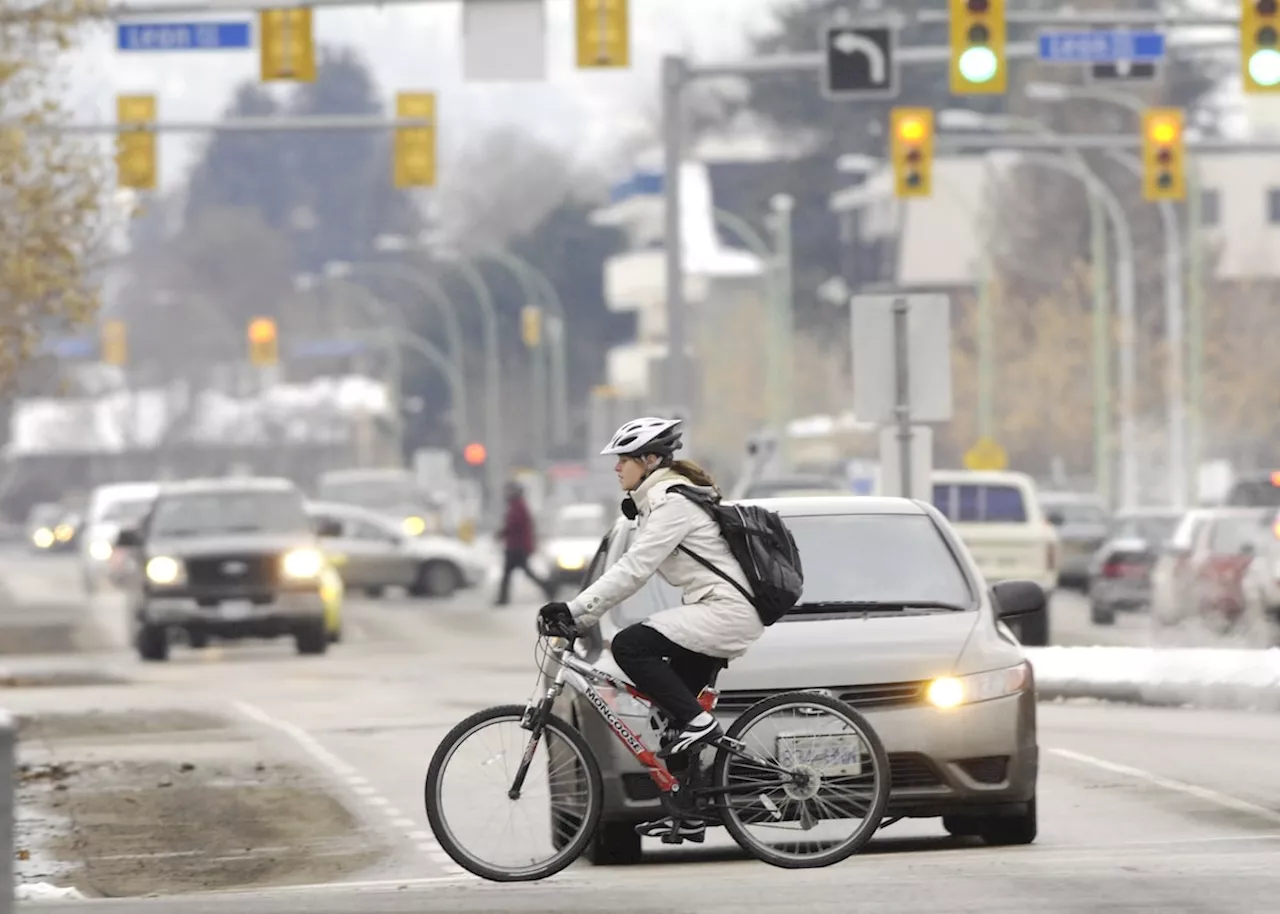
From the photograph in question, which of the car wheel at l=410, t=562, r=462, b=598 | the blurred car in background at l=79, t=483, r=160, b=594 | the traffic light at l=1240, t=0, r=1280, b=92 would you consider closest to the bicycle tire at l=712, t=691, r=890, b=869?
the traffic light at l=1240, t=0, r=1280, b=92

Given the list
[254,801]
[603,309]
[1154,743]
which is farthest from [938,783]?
[603,309]

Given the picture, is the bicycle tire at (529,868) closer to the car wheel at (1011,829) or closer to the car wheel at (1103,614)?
the car wheel at (1011,829)

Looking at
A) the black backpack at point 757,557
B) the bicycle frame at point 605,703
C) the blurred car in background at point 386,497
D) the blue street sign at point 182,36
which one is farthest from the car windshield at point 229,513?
the blurred car in background at point 386,497

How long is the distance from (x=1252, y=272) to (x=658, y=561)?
85.6m

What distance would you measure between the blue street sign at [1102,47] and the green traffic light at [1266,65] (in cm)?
299

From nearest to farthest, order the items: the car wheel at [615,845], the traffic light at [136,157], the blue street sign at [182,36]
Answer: the car wheel at [615,845] → the blue street sign at [182,36] → the traffic light at [136,157]

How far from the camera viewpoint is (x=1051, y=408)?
88.2 meters

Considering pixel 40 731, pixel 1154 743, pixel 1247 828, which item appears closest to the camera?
pixel 1247 828

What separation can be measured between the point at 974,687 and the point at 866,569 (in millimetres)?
1041

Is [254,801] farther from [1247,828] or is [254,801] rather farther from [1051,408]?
[1051,408]

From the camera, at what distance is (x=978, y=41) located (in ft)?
95.1

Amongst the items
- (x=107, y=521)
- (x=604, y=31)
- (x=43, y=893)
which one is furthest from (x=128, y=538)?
(x=43, y=893)

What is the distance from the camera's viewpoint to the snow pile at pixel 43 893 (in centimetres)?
1295

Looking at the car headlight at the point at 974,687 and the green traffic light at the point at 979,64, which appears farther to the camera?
the green traffic light at the point at 979,64
